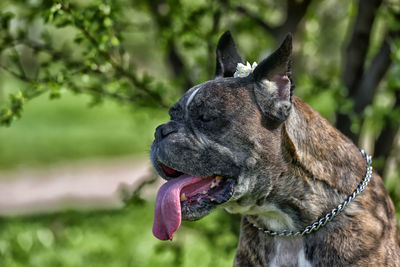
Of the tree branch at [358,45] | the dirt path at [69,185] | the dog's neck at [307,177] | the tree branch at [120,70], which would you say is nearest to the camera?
the dog's neck at [307,177]

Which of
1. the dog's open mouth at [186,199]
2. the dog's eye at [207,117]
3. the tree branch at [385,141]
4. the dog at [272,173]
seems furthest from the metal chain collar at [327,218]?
the tree branch at [385,141]

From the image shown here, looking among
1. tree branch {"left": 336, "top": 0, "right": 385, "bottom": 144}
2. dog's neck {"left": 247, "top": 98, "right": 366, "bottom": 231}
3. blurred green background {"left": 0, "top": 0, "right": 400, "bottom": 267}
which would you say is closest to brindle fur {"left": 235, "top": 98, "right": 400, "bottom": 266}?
dog's neck {"left": 247, "top": 98, "right": 366, "bottom": 231}

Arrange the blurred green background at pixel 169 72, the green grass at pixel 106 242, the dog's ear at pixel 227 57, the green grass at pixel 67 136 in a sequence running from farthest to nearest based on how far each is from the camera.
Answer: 1. the green grass at pixel 67 136
2. the green grass at pixel 106 242
3. the blurred green background at pixel 169 72
4. the dog's ear at pixel 227 57

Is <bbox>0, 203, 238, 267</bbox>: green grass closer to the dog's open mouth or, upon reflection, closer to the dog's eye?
the dog's open mouth

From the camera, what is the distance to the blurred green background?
4090 millimetres

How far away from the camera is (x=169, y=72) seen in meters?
5.93

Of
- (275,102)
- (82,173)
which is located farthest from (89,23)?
(82,173)

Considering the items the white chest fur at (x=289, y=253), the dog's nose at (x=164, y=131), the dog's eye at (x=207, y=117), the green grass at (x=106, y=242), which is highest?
the dog's eye at (x=207, y=117)

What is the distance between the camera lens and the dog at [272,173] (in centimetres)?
300

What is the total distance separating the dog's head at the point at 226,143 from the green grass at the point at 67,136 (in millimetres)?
6088

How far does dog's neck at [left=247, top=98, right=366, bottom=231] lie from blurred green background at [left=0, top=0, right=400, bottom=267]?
42.2 inches

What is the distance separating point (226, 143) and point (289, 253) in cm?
67

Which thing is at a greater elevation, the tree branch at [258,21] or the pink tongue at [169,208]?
the tree branch at [258,21]

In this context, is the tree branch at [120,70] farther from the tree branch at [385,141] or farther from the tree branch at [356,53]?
the tree branch at [385,141]
